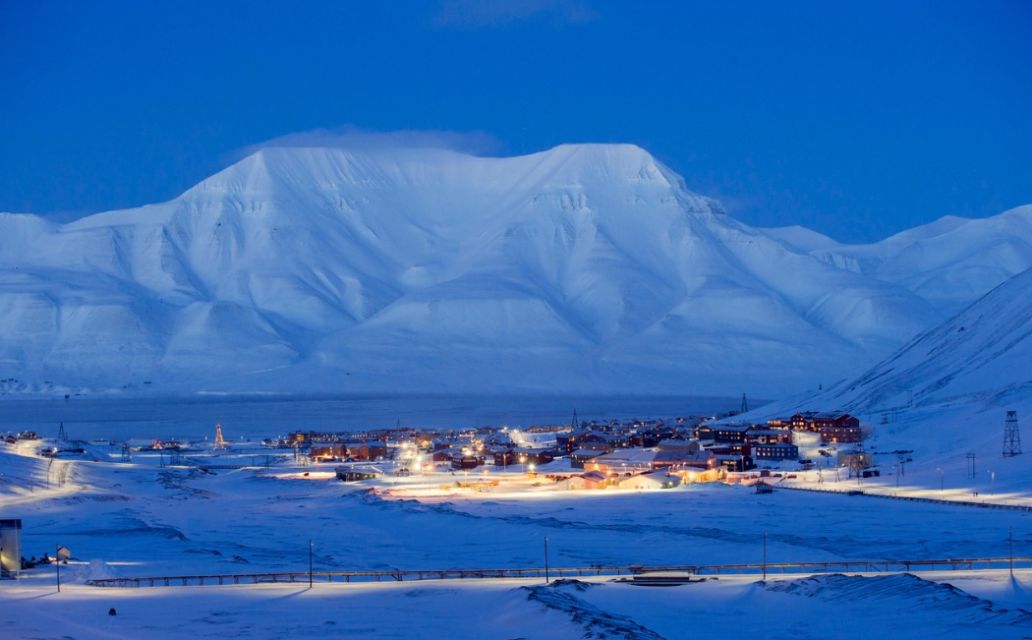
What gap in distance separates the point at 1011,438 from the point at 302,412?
307 ft

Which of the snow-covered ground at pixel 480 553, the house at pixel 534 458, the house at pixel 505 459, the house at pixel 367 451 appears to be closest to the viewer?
the snow-covered ground at pixel 480 553

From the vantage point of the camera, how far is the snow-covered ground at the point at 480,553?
2581 centimetres

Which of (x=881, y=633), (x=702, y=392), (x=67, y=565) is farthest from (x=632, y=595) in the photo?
(x=702, y=392)

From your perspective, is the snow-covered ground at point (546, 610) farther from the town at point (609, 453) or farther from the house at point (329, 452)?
the house at point (329, 452)

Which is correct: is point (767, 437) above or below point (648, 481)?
above

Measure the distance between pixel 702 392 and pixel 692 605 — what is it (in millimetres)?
159063

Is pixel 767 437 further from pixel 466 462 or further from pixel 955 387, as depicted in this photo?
pixel 466 462

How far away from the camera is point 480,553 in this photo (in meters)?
37.2

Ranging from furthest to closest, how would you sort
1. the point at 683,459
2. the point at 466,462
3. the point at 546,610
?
the point at 466,462 → the point at 683,459 → the point at 546,610

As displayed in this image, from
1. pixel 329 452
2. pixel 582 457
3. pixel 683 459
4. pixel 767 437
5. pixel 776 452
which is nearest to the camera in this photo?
pixel 683 459

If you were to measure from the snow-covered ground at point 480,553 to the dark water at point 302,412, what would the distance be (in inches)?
1980

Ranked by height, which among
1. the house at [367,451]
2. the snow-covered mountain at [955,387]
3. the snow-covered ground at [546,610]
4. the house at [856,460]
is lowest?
the snow-covered ground at [546,610]

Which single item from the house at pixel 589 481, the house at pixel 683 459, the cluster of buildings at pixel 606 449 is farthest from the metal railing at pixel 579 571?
the house at pixel 683 459

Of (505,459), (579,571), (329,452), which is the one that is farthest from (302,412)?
(579,571)
